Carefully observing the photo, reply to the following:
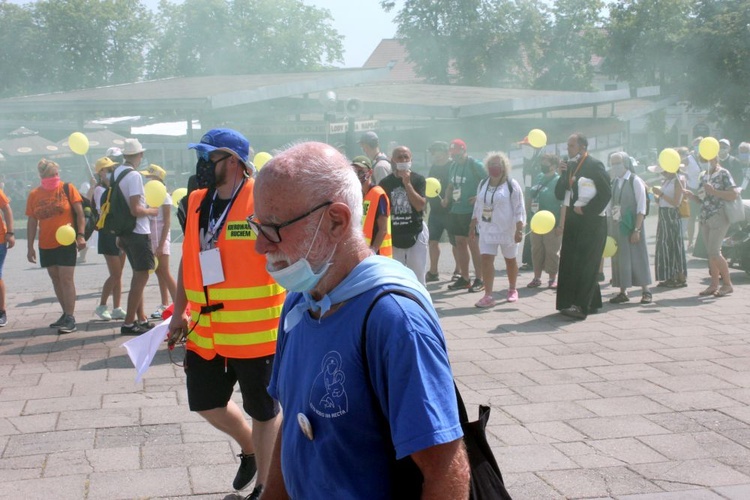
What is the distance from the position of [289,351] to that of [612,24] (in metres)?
56.7

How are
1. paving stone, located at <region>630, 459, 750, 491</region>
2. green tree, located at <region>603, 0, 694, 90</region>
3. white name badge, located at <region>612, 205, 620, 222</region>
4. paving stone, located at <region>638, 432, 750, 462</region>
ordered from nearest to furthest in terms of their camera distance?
1. paving stone, located at <region>630, 459, 750, 491</region>
2. paving stone, located at <region>638, 432, 750, 462</region>
3. white name badge, located at <region>612, 205, 620, 222</region>
4. green tree, located at <region>603, 0, 694, 90</region>

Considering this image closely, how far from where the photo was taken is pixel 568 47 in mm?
57562

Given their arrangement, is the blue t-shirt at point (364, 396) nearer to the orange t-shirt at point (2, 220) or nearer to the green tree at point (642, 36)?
the orange t-shirt at point (2, 220)

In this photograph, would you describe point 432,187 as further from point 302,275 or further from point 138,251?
point 302,275

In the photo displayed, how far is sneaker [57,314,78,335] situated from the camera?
879 cm

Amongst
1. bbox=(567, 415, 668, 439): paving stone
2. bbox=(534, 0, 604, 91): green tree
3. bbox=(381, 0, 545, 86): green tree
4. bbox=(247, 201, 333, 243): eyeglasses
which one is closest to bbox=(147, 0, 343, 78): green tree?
bbox=(381, 0, 545, 86): green tree

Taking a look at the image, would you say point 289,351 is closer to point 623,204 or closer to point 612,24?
point 623,204

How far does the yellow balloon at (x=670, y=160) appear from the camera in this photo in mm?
10734

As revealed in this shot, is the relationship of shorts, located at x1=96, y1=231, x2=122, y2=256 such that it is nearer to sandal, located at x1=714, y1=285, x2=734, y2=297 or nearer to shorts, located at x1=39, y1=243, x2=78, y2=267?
shorts, located at x1=39, y1=243, x2=78, y2=267

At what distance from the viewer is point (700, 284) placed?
11.7 metres

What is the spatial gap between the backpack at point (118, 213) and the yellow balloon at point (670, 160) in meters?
6.15

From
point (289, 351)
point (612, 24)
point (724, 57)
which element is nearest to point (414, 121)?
point (724, 57)

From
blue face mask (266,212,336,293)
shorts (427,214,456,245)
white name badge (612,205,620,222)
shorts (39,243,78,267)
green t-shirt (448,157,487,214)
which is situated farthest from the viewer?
shorts (427,214,456,245)

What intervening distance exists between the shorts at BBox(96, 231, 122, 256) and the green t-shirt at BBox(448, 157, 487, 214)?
4.12 metres
